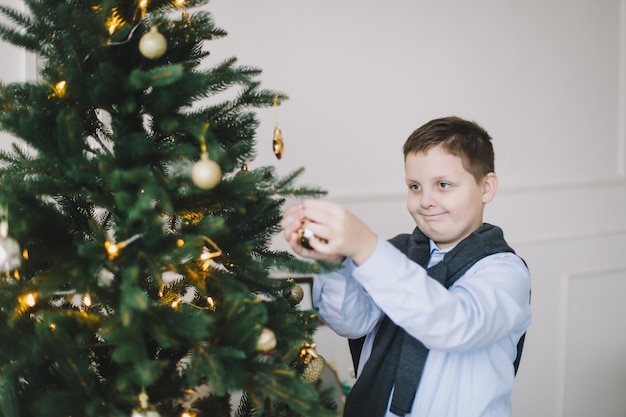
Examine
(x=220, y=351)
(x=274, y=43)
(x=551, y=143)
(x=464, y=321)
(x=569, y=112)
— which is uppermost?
(x=569, y=112)

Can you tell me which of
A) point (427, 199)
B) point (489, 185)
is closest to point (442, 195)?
point (427, 199)

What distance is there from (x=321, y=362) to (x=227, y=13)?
1042 millimetres

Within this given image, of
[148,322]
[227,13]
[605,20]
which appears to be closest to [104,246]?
[148,322]

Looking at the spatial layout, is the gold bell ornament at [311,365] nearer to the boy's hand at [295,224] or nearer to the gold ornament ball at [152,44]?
the boy's hand at [295,224]

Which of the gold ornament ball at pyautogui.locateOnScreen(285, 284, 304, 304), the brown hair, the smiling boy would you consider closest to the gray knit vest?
the smiling boy

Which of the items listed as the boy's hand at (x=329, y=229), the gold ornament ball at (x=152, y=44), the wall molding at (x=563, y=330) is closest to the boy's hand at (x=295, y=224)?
the boy's hand at (x=329, y=229)

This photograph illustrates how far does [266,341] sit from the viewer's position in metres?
0.72

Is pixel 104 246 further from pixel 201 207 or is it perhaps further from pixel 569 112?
pixel 569 112

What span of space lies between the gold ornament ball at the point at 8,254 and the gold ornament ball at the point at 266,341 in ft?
1.00

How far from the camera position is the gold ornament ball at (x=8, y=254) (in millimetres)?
658

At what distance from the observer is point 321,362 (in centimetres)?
93

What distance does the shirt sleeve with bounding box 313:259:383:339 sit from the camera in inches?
40.8

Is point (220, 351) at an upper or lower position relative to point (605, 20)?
lower

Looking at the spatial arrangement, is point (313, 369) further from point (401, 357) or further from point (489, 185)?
point (489, 185)
